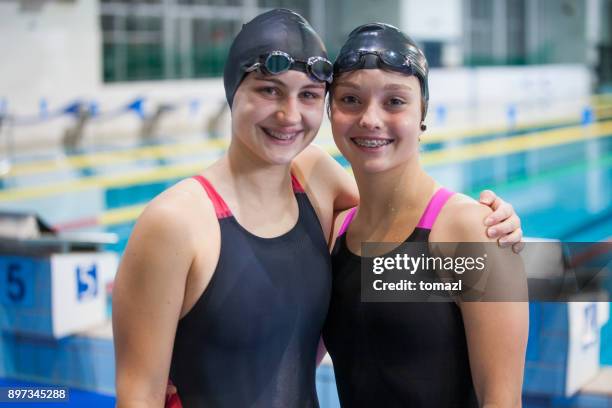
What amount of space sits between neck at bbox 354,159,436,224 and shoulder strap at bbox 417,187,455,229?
0.03 m

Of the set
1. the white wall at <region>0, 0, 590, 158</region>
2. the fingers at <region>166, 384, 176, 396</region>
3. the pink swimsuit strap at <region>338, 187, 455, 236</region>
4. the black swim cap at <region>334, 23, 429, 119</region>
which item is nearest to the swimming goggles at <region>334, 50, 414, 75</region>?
the black swim cap at <region>334, 23, 429, 119</region>

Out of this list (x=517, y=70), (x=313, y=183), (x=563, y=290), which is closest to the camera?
(x=563, y=290)

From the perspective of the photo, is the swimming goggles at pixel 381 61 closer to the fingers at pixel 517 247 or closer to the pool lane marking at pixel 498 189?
the fingers at pixel 517 247

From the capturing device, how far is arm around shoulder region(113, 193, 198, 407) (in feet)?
4.92

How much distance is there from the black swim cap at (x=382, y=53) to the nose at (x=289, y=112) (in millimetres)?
123

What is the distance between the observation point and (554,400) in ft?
6.41

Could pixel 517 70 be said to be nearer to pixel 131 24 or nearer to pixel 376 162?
pixel 131 24

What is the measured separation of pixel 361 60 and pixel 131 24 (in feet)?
46.8

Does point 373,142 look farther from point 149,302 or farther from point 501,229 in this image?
point 149,302

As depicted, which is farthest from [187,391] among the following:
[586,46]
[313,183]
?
[586,46]

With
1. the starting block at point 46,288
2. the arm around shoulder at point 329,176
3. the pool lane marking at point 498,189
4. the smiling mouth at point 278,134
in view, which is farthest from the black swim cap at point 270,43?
the pool lane marking at point 498,189

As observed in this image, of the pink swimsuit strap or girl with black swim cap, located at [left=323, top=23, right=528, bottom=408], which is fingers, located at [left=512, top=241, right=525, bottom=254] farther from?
the pink swimsuit strap

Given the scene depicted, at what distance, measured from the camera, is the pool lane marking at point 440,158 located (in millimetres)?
8656

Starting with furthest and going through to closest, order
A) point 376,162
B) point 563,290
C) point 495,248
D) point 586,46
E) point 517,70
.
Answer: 1. point 586,46
2. point 517,70
3. point 563,290
4. point 376,162
5. point 495,248
